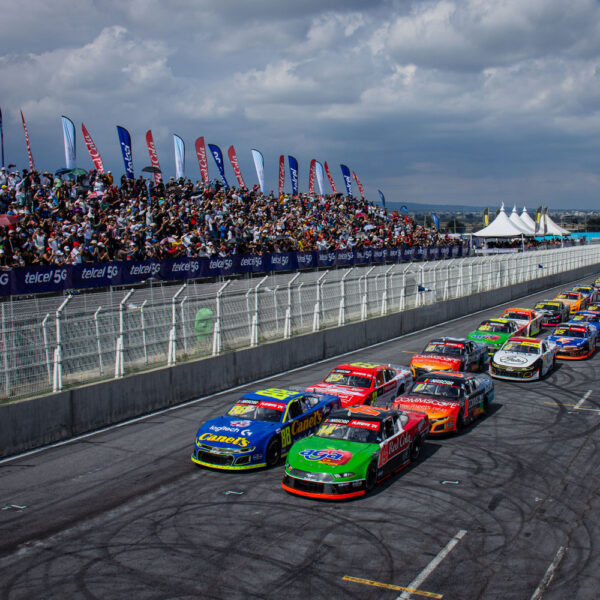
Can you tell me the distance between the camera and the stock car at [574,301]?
1420 inches

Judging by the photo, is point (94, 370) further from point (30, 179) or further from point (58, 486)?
point (30, 179)

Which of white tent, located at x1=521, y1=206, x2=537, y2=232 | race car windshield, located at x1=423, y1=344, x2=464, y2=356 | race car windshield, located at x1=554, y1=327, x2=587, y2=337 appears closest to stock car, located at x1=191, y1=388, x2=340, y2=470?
race car windshield, located at x1=423, y1=344, x2=464, y2=356

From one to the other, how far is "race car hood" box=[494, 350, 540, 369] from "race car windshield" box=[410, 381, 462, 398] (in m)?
5.51

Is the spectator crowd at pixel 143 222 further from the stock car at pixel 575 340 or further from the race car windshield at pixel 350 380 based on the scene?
the stock car at pixel 575 340

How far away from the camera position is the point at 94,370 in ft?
54.2

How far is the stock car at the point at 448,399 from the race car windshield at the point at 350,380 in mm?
1140

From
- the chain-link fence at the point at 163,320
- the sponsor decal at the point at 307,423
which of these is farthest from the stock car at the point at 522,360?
the sponsor decal at the point at 307,423

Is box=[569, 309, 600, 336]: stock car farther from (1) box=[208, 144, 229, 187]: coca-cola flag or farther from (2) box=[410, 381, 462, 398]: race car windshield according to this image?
(1) box=[208, 144, 229, 187]: coca-cola flag

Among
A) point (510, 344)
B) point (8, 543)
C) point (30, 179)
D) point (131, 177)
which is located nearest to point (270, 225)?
point (131, 177)

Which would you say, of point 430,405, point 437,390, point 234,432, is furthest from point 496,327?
point 234,432

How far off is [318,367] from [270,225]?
47.5 feet

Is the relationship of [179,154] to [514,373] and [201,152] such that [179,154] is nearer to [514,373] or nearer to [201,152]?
[201,152]

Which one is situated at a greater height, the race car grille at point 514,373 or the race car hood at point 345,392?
the race car hood at point 345,392

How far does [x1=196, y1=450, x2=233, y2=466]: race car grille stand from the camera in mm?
12863
